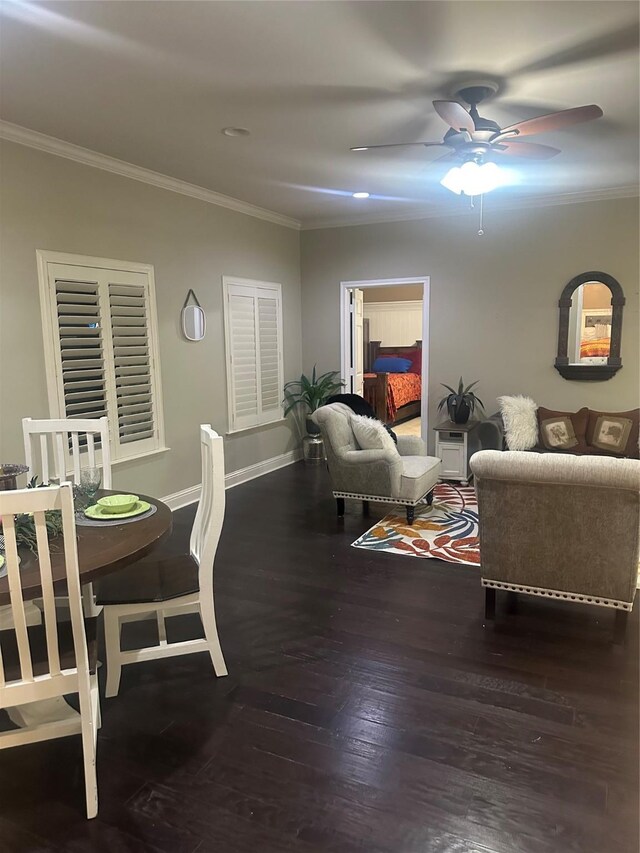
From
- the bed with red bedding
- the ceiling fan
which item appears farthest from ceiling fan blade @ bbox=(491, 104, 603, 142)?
the bed with red bedding

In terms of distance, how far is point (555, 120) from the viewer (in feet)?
9.12

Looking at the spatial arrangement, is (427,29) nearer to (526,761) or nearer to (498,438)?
(526,761)

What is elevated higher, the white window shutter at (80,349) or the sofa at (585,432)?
the white window shutter at (80,349)

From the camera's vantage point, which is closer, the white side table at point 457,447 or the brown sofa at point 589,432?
the brown sofa at point 589,432

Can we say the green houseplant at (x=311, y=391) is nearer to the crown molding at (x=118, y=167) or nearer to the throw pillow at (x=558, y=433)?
the crown molding at (x=118, y=167)

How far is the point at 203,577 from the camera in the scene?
2.42m

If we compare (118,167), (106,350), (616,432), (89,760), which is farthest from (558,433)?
(89,760)

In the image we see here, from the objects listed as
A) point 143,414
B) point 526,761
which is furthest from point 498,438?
point 526,761

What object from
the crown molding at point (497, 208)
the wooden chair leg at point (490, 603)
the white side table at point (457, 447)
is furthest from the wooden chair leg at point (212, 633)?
the crown molding at point (497, 208)

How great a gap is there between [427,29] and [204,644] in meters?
2.80

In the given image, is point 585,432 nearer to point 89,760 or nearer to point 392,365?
point 89,760

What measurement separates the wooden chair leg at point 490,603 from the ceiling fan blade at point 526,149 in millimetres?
2429

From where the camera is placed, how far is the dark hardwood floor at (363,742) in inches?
68.9

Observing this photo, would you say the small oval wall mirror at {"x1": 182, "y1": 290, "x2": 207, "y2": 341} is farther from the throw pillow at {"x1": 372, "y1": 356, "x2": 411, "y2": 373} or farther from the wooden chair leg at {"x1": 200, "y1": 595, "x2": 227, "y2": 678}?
the throw pillow at {"x1": 372, "y1": 356, "x2": 411, "y2": 373}
